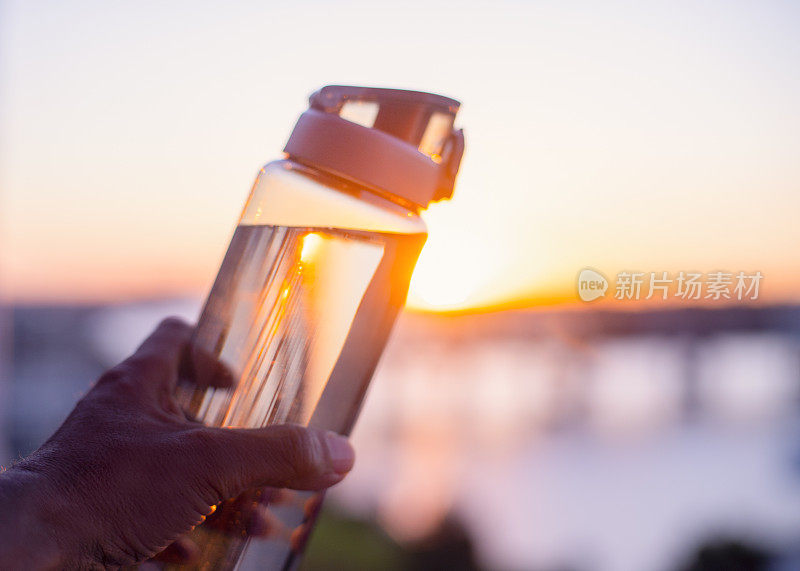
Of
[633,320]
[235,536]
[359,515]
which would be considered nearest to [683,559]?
[633,320]

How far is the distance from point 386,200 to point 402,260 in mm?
57

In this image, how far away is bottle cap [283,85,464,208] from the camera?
54cm

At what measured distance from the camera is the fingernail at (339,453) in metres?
0.56

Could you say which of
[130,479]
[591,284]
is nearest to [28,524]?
[130,479]

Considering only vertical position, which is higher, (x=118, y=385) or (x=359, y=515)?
(x=118, y=385)

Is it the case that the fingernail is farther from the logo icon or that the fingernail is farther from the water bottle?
the logo icon

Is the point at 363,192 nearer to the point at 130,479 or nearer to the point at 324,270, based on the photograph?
the point at 324,270

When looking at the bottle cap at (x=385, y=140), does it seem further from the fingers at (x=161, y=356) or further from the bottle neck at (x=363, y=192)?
the fingers at (x=161, y=356)

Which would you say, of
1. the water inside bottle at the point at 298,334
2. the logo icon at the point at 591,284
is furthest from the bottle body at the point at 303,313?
the logo icon at the point at 591,284

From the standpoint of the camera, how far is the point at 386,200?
0.56 meters

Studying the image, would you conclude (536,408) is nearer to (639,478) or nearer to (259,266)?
(639,478)

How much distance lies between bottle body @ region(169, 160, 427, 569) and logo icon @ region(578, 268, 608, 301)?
46 centimetres

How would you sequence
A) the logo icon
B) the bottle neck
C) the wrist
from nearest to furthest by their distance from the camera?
the wrist < the bottle neck < the logo icon

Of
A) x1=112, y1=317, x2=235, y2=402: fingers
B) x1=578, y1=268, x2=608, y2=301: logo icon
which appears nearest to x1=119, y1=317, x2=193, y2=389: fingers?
x1=112, y1=317, x2=235, y2=402: fingers
